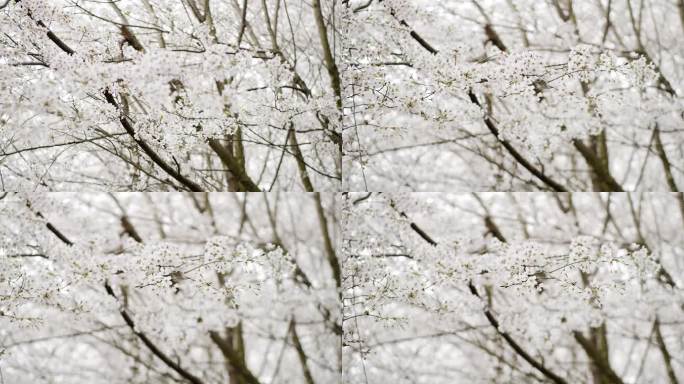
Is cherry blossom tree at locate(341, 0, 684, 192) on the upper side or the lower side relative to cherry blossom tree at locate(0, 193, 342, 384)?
upper

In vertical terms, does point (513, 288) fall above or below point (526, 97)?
below

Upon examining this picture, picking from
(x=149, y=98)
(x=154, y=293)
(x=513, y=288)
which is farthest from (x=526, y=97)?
(x=154, y=293)

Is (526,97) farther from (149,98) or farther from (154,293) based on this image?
(154,293)

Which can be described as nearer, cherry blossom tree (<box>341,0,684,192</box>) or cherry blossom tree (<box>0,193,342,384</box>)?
cherry blossom tree (<box>0,193,342,384</box>)

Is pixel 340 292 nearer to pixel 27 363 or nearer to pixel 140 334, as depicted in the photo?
pixel 140 334

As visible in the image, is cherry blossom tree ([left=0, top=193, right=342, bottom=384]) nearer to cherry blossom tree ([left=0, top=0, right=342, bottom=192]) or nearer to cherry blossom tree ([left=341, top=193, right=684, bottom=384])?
cherry blossom tree ([left=0, top=0, right=342, bottom=192])

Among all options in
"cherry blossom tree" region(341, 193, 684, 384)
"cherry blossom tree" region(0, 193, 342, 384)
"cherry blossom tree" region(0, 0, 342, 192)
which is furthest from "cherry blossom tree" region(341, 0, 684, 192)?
"cherry blossom tree" region(0, 193, 342, 384)
